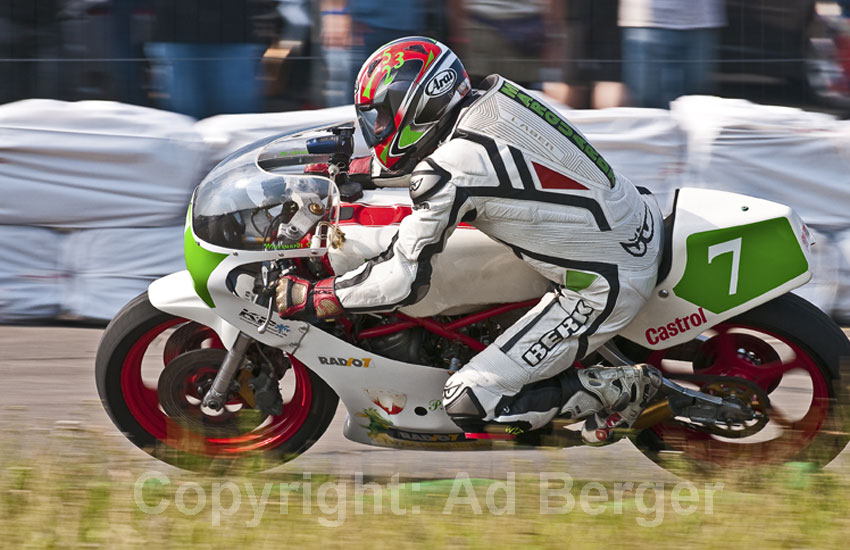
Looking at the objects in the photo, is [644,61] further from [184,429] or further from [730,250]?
[184,429]

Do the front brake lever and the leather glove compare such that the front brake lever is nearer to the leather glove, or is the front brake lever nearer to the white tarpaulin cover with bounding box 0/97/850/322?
the leather glove

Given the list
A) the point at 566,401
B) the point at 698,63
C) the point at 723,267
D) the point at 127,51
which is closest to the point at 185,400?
the point at 566,401

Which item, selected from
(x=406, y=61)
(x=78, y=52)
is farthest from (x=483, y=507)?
(x=78, y=52)

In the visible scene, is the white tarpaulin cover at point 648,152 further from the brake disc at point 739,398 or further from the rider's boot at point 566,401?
the rider's boot at point 566,401

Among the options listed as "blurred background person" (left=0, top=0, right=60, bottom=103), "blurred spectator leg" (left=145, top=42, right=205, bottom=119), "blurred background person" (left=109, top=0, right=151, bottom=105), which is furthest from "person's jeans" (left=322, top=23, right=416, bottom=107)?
"blurred background person" (left=0, top=0, right=60, bottom=103)

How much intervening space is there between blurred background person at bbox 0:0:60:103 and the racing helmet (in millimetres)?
3674

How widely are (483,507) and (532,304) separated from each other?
83cm

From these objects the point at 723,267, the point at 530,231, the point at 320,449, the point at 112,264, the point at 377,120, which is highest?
the point at 377,120

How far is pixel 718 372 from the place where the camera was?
440 centimetres

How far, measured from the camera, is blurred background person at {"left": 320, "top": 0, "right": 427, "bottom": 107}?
22.9 ft

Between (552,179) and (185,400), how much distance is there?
156 cm

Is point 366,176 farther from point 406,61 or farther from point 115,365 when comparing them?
point 115,365

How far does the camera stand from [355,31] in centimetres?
700

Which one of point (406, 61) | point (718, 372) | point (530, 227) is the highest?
point (406, 61)
